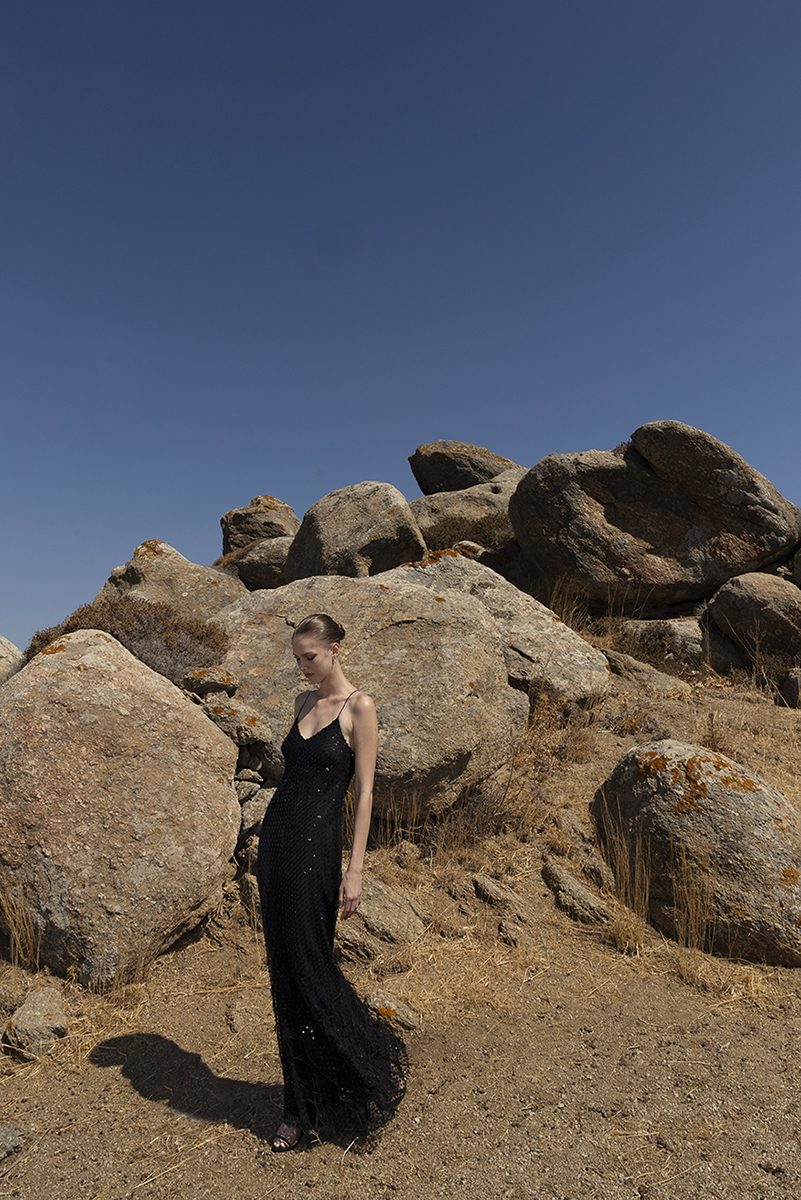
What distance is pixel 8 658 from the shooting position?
9.81 meters

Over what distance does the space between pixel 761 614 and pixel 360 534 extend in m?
6.84

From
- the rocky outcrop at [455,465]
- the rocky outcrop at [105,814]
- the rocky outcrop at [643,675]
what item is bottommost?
the rocky outcrop at [105,814]

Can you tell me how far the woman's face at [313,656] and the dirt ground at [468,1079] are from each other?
2274 mm

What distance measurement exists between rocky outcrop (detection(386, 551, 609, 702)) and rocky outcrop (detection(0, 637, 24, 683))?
4.42m

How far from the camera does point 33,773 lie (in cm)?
→ 459

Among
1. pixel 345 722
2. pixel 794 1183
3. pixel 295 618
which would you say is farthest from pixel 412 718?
pixel 794 1183

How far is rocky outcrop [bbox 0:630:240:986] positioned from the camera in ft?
14.3

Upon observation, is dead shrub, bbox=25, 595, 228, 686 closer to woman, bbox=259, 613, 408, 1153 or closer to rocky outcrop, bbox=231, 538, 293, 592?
woman, bbox=259, 613, 408, 1153

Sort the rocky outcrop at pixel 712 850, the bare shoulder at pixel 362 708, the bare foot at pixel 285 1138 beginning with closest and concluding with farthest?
the bare foot at pixel 285 1138 < the bare shoulder at pixel 362 708 < the rocky outcrop at pixel 712 850

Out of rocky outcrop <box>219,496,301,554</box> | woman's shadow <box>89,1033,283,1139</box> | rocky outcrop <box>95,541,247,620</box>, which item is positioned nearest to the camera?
woman's shadow <box>89,1033,283,1139</box>

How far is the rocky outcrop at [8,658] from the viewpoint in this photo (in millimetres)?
7703

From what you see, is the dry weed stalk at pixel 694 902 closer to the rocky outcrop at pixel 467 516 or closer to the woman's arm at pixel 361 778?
the woman's arm at pixel 361 778

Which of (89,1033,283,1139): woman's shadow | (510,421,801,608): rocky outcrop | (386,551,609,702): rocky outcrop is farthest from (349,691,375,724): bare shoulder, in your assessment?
(510,421,801,608): rocky outcrop

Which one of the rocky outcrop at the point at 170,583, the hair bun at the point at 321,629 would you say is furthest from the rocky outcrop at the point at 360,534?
the hair bun at the point at 321,629
